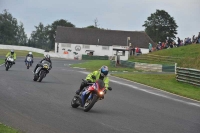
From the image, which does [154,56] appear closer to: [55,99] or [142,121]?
[55,99]

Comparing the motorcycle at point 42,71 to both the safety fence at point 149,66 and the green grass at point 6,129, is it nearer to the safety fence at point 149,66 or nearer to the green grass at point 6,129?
A: the green grass at point 6,129

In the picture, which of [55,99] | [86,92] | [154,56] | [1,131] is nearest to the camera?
[1,131]

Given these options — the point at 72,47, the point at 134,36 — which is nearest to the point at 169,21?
the point at 134,36

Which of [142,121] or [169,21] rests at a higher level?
[169,21]

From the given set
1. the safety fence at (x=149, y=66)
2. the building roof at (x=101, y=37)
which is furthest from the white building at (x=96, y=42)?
the safety fence at (x=149, y=66)

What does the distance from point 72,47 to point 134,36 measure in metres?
14.7

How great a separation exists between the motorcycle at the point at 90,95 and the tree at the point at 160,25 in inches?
4681

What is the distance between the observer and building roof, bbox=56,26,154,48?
110 meters

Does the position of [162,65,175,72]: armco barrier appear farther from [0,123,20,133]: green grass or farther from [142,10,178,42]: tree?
[142,10,178,42]: tree

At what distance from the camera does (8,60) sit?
34781 mm

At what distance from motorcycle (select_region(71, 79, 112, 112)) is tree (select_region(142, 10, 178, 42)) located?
11891 centimetres

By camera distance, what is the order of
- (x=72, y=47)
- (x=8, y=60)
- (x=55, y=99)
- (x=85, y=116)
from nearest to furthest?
(x=85, y=116)
(x=55, y=99)
(x=8, y=60)
(x=72, y=47)

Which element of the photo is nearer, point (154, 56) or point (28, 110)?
point (28, 110)

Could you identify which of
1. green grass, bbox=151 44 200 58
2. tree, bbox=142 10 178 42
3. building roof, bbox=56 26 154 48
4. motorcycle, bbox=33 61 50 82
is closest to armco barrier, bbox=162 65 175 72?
green grass, bbox=151 44 200 58
